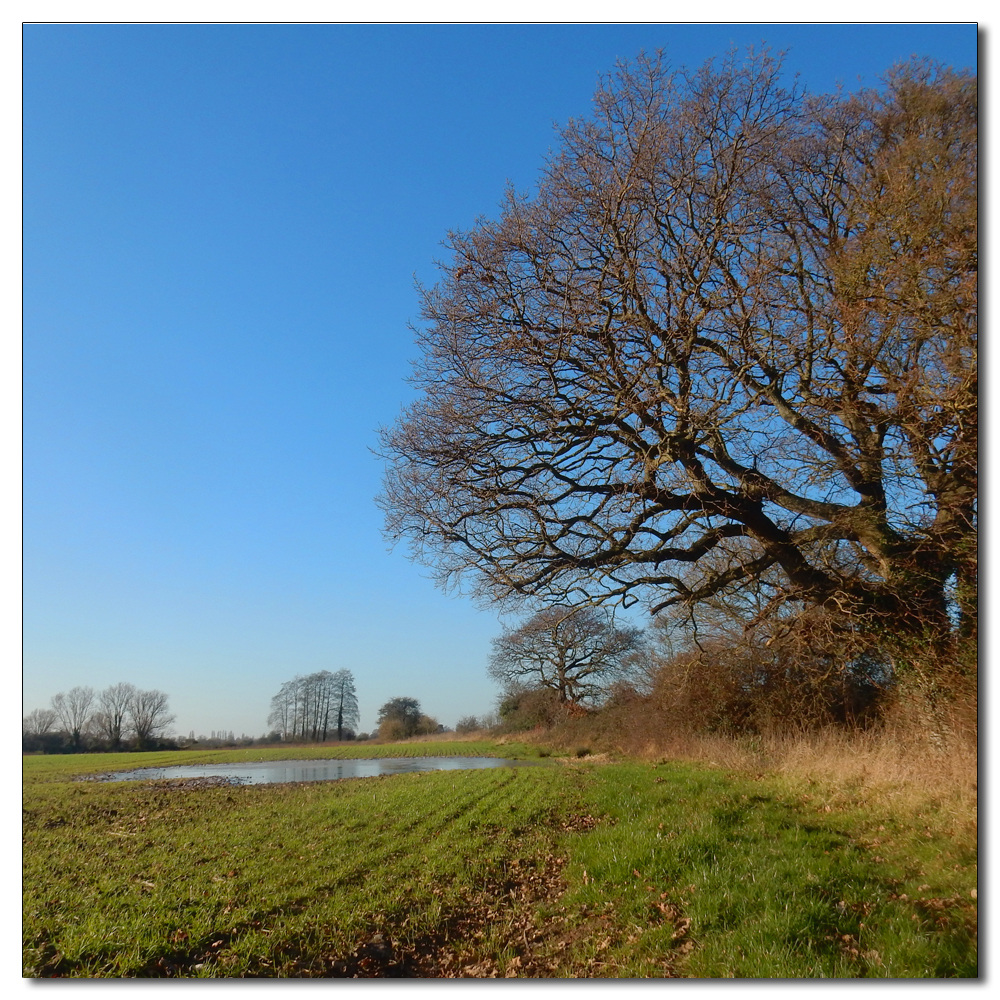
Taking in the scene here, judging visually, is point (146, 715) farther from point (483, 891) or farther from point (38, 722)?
point (483, 891)

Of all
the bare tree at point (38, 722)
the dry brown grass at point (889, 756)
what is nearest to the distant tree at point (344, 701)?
the bare tree at point (38, 722)

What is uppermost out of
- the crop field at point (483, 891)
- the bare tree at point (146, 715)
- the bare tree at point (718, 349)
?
the bare tree at point (718, 349)

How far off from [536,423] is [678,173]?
13.7 feet

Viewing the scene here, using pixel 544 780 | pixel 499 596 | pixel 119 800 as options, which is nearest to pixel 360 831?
pixel 119 800

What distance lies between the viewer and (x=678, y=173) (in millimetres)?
9281

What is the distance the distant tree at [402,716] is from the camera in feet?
45.1

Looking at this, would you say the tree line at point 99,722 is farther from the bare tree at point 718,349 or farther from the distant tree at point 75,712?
the bare tree at point 718,349

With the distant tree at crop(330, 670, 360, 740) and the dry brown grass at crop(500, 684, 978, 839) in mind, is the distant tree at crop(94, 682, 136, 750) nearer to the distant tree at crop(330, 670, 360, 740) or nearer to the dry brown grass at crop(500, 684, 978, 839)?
the distant tree at crop(330, 670, 360, 740)

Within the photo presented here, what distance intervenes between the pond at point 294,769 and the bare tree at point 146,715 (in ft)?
1.60

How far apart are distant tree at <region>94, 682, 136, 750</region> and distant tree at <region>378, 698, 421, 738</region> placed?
6.75 meters

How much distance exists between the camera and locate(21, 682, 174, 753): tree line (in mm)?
5453

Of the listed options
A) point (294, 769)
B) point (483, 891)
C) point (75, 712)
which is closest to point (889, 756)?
point (483, 891)

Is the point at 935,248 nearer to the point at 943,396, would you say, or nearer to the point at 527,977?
the point at 943,396

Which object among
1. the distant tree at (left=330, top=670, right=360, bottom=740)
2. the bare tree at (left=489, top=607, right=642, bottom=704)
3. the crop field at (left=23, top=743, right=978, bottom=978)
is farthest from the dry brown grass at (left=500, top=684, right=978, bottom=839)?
the distant tree at (left=330, top=670, right=360, bottom=740)
